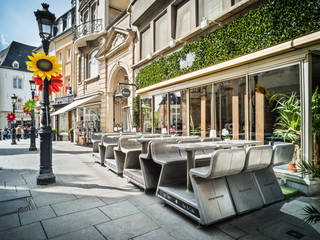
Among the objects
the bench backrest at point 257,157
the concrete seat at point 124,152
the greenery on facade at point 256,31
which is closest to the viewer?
the bench backrest at point 257,157

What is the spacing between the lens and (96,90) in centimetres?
1520

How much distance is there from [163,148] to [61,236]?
216 cm

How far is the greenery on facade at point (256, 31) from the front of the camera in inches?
171

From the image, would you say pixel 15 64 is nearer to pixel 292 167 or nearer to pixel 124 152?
pixel 124 152

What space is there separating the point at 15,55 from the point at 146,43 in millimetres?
34136

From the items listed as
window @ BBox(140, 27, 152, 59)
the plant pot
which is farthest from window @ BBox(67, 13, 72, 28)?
the plant pot

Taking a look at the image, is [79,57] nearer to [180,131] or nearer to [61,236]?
[180,131]

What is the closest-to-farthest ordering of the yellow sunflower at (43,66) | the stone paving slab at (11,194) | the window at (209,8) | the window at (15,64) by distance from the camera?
the stone paving slab at (11,194) → the yellow sunflower at (43,66) → the window at (209,8) → the window at (15,64)

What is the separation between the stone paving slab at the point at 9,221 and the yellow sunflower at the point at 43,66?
9.52 feet

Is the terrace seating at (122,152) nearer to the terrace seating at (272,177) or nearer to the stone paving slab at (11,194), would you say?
the stone paving slab at (11,194)

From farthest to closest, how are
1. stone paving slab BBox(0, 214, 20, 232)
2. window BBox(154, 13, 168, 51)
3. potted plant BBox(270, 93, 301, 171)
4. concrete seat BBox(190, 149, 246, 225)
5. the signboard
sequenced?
the signboard
window BBox(154, 13, 168, 51)
potted plant BBox(270, 93, 301, 171)
stone paving slab BBox(0, 214, 20, 232)
concrete seat BBox(190, 149, 246, 225)

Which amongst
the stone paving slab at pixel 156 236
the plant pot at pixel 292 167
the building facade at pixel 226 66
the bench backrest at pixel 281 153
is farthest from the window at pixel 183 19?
the stone paving slab at pixel 156 236

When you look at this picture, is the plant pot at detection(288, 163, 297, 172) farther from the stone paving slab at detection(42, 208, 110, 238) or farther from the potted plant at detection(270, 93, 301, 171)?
the stone paving slab at detection(42, 208, 110, 238)

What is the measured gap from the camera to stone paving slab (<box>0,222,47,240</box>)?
261 centimetres
